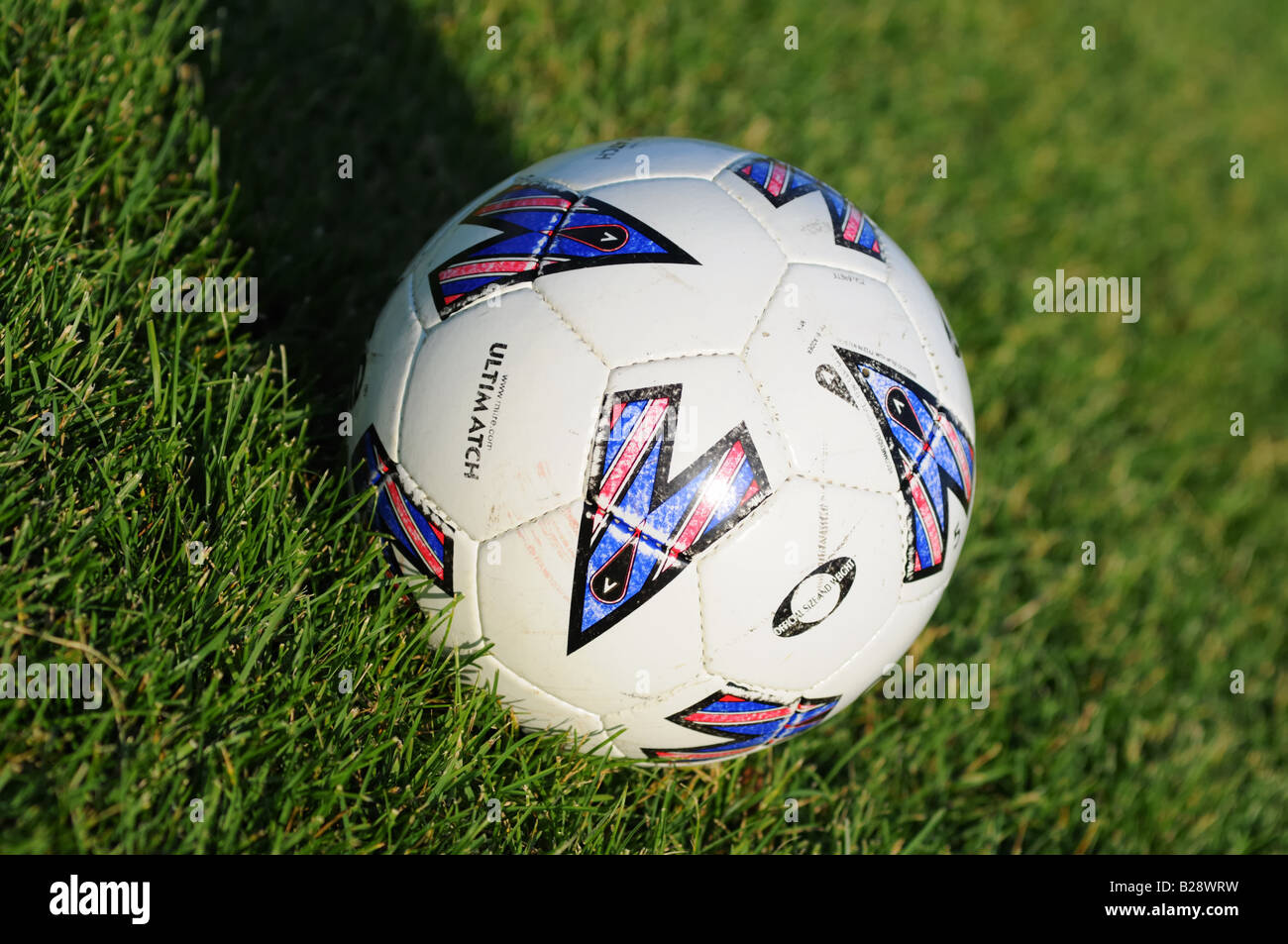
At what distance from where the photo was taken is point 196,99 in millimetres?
3699

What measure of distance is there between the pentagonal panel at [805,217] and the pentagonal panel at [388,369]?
2.86ft

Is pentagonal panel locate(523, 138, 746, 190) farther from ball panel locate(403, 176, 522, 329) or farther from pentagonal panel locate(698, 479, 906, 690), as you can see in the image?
pentagonal panel locate(698, 479, 906, 690)

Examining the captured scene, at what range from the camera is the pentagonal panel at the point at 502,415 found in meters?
2.30

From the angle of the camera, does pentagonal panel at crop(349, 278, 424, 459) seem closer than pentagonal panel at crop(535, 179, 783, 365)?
No

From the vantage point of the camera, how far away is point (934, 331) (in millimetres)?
2701

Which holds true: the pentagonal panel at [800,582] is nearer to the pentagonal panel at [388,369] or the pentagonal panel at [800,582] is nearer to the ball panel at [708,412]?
the ball panel at [708,412]

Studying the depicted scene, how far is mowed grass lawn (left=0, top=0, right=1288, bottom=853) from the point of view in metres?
2.42

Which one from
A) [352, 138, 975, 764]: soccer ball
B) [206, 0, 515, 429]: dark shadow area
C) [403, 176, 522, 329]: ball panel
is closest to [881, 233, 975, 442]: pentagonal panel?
[352, 138, 975, 764]: soccer ball

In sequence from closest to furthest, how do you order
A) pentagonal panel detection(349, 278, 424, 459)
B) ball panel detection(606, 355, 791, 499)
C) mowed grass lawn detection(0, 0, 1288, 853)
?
ball panel detection(606, 355, 791, 499) < mowed grass lawn detection(0, 0, 1288, 853) < pentagonal panel detection(349, 278, 424, 459)

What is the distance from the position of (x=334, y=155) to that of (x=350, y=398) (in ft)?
5.28

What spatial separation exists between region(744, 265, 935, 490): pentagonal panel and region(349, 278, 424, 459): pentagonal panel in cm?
86

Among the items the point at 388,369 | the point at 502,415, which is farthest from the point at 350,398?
the point at 502,415
